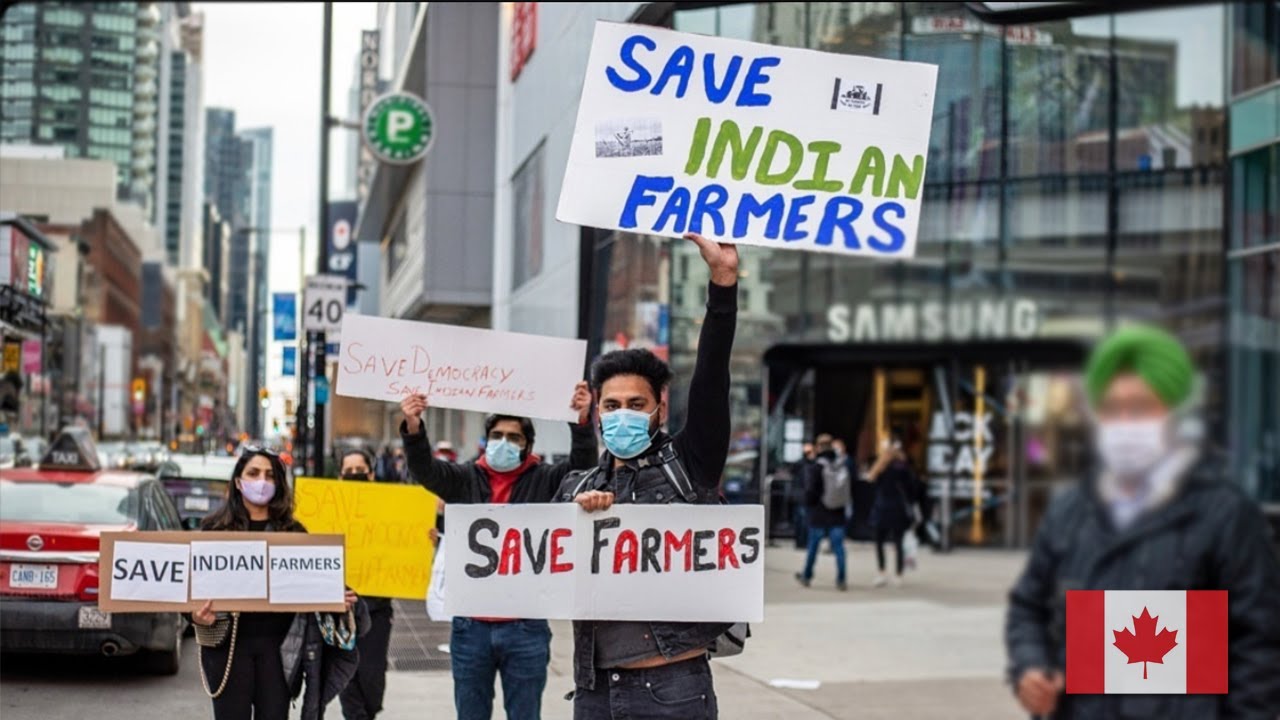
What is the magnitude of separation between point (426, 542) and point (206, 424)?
377 feet

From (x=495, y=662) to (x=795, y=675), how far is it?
5.72 meters

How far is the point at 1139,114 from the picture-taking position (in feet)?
82.3

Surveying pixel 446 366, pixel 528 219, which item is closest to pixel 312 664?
pixel 446 366

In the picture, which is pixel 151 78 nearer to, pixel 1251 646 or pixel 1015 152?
pixel 1015 152

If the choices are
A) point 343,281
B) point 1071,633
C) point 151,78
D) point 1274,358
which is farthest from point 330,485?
point 151,78

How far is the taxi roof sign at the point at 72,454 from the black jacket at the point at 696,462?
8.97 meters

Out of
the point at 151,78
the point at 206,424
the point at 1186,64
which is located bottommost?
the point at 206,424

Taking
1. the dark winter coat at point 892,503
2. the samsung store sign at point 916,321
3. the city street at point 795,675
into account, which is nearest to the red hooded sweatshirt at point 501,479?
the city street at point 795,675

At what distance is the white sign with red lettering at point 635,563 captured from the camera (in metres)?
5.08

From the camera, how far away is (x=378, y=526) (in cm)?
889

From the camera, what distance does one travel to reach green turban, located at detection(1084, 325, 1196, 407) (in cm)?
302

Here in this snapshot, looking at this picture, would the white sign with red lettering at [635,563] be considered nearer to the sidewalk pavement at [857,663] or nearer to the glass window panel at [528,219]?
the sidewalk pavement at [857,663]

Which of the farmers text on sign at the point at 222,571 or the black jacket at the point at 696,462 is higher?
the black jacket at the point at 696,462

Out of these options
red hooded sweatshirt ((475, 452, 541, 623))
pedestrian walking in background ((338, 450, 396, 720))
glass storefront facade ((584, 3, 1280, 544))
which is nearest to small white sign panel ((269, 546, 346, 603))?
red hooded sweatshirt ((475, 452, 541, 623))
